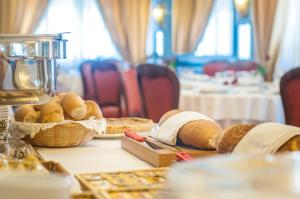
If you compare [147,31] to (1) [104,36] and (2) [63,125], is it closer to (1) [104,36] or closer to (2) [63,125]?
(1) [104,36]

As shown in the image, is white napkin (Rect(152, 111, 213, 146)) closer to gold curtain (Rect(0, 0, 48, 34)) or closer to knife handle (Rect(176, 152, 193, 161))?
knife handle (Rect(176, 152, 193, 161))

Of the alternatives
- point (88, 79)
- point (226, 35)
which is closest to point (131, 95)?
point (88, 79)

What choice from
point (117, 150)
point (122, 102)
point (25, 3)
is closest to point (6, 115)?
point (117, 150)

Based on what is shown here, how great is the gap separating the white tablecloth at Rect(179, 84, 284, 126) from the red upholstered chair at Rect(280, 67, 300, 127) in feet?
2.87

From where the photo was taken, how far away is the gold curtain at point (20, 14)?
669cm

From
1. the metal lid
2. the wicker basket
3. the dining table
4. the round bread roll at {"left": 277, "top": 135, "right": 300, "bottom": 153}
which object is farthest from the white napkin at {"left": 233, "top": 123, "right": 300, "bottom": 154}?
the dining table

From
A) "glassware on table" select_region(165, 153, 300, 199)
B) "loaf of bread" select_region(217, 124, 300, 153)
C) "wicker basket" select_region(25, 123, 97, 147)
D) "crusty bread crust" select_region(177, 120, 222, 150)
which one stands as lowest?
"wicker basket" select_region(25, 123, 97, 147)

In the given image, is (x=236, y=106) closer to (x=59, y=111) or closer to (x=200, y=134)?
(x=59, y=111)

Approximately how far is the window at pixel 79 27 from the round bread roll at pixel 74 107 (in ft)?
16.1

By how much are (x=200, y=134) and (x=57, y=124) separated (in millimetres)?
462

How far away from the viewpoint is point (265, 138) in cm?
118

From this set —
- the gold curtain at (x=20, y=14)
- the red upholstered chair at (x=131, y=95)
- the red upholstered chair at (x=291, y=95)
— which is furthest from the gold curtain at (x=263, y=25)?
the red upholstered chair at (x=291, y=95)

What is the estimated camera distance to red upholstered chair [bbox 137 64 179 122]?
13.9ft

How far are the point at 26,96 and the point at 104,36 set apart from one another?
573cm
